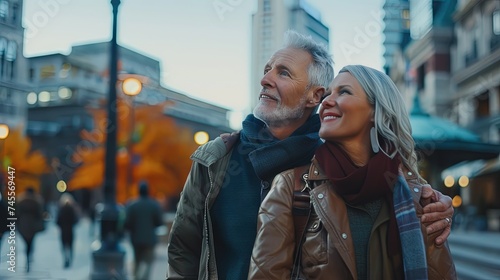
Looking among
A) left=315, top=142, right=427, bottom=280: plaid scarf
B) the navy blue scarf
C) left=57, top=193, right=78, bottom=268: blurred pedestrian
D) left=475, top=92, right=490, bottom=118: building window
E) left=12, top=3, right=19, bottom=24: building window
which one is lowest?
left=57, top=193, right=78, bottom=268: blurred pedestrian

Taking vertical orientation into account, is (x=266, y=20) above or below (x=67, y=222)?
above

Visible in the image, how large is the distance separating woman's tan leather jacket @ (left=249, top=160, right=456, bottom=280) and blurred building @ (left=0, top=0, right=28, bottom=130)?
16.6 ft

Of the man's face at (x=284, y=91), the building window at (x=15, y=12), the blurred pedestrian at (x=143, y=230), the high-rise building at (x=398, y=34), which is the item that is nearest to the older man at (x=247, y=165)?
the man's face at (x=284, y=91)

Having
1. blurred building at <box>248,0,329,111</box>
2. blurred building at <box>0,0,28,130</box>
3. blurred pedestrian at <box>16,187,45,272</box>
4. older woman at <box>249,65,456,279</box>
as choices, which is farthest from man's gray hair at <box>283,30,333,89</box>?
blurred pedestrian at <box>16,187,45,272</box>

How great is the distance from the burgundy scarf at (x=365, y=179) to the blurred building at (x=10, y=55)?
5075 mm

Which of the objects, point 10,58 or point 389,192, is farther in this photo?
point 10,58

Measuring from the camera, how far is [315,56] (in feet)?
7.82

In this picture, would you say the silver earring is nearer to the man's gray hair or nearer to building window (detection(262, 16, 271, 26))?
the man's gray hair

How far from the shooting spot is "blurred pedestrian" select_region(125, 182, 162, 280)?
9172 millimetres

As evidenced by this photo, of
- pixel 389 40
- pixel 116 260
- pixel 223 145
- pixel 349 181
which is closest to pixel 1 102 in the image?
pixel 116 260

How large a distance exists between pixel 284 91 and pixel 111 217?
309 inches

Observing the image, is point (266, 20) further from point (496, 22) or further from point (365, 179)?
point (496, 22)

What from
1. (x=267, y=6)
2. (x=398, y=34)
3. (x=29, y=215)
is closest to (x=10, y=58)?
(x=267, y=6)

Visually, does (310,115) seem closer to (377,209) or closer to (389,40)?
(377,209)
